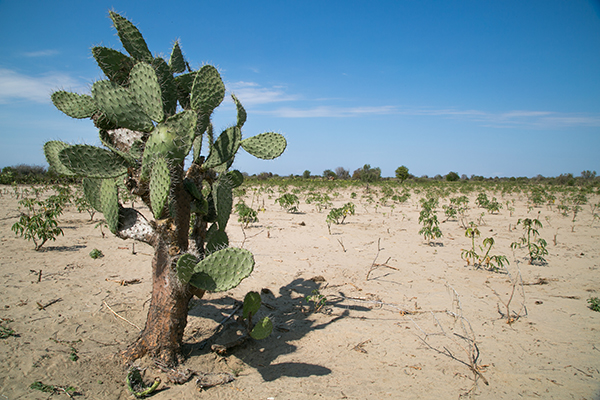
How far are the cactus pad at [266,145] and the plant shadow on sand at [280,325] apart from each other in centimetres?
185

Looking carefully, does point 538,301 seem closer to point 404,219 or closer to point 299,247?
point 299,247

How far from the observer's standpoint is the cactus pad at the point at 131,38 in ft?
8.69

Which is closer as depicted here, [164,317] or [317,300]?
[164,317]

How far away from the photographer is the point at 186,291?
2738 millimetres

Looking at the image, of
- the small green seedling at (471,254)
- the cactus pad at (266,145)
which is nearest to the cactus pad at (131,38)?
the cactus pad at (266,145)

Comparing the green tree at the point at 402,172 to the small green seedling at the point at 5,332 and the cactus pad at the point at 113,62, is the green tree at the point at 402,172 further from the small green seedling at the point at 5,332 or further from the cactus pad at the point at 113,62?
the small green seedling at the point at 5,332

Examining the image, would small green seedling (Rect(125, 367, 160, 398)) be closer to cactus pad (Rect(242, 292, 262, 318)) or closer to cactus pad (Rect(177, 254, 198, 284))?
cactus pad (Rect(177, 254, 198, 284))

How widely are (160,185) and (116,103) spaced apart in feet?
2.67

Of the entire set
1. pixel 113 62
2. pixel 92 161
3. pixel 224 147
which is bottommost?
pixel 92 161

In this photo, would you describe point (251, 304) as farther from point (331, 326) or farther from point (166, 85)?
point (166, 85)

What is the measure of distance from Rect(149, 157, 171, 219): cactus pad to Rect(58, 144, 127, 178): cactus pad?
64cm

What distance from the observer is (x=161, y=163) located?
2242 millimetres

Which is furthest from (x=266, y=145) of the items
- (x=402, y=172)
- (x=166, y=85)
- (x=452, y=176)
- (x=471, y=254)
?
(x=452, y=176)

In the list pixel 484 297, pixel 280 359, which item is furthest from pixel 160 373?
pixel 484 297
